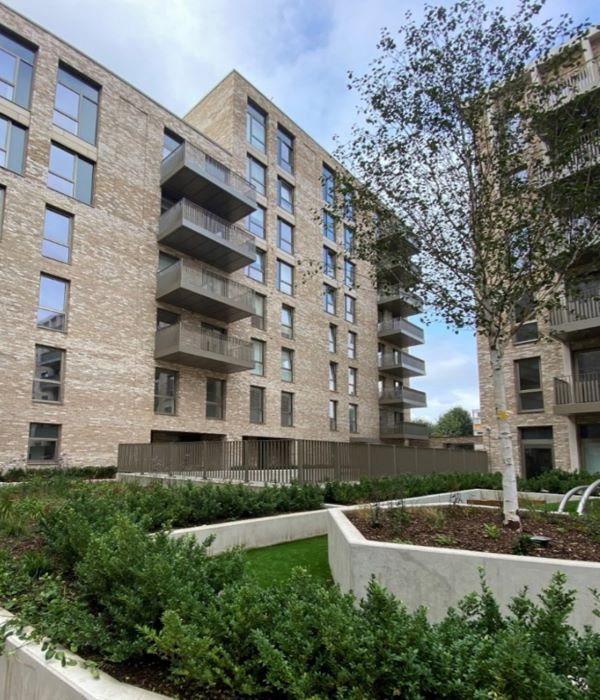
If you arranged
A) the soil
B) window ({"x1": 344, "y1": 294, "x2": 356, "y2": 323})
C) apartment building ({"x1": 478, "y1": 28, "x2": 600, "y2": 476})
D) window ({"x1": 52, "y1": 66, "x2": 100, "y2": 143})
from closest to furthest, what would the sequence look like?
1. the soil
2. apartment building ({"x1": 478, "y1": 28, "x2": 600, "y2": 476})
3. window ({"x1": 52, "y1": 66, "x2": 100, "y2": 143})
4. window ({"x1": 344, "y1": 294, "x2": 356, "y2": 323})

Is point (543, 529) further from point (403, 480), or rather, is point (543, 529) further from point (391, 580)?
point (403, 480)

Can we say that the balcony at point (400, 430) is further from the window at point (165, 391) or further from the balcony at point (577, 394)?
the window at point (165, 391)

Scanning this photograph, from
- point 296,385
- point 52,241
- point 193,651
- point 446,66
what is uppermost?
point 52,241

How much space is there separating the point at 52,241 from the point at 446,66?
1584 centimetres

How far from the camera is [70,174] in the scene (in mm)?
19406

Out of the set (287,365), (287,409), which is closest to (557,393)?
(287,409)

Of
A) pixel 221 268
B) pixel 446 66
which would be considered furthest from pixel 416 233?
pixel 221 268

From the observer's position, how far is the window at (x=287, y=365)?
2723 cm

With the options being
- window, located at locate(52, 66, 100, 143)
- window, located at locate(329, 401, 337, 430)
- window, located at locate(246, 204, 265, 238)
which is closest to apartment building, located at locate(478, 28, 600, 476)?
window, located at locate(329, 401, 337, 430)

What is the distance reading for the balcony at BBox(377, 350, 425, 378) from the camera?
3484 centimetres

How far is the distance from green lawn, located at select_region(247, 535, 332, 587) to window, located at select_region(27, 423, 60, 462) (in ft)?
39.8

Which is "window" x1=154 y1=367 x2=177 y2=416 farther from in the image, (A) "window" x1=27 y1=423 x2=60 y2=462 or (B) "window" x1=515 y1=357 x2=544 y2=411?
(B) "window" x1=515 y1=357 x2=544 y2=411

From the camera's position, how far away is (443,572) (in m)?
4.71

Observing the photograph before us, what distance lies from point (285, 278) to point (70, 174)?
12404mm
